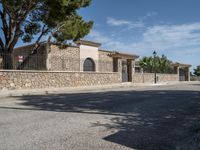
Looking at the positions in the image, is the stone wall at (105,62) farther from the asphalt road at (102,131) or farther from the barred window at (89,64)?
the asphalt road at (102,131)

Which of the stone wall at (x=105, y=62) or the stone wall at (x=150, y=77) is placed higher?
the stone wall at (x=105, y=62)

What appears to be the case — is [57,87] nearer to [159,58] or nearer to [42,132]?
[42,132]

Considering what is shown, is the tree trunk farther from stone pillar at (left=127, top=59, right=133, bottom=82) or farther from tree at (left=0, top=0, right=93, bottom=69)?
stone pillar at (left=127, top=59, right=133, bottom=82)

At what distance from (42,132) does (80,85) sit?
19.8 meters

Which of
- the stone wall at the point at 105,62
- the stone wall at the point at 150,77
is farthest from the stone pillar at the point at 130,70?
the stone wall at the point at 105,62

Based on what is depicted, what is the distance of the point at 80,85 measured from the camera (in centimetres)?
2625

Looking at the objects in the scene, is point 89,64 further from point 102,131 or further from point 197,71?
point 197,71

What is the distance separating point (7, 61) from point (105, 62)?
1369cm

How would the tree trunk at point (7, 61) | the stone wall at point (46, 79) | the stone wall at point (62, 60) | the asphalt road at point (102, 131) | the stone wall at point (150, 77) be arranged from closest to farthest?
the asphalt road at point (102, 131) < the stone wall at point (46, 79) < the tree trunk at point (7, 61) < the stone wall at point (62, 60) < the stone wall at point (150, 77)

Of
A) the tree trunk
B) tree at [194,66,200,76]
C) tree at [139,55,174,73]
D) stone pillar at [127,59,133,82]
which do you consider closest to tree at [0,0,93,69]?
the tree trunk

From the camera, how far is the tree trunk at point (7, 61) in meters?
20.6

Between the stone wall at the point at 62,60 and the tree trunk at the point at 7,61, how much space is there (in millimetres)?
4263

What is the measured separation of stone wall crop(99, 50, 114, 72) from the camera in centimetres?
3145

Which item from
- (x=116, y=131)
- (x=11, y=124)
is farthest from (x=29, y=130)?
(x=116, y=131)
